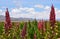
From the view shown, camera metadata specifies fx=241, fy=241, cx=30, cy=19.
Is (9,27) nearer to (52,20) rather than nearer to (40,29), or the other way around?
(52,20)

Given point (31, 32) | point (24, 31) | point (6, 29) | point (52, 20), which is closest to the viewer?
point (24, 31)

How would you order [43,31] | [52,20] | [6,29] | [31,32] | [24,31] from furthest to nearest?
[31,32] < [43,31] < [6,29] < [52,20] < [24,31]

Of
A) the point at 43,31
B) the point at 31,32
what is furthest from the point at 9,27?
the point at 31,32

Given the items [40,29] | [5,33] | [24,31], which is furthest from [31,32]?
[24,31]

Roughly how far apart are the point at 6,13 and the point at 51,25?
1884mm

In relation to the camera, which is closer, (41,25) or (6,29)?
(6,29)

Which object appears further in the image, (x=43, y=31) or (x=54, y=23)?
(x=43, y=31)

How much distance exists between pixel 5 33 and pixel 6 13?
0.97m

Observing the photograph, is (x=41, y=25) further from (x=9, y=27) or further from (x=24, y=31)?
(x=24, y=31)

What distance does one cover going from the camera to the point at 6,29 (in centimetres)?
1003

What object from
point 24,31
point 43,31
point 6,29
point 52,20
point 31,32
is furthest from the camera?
point 31,32

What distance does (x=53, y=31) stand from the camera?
32.2 ft

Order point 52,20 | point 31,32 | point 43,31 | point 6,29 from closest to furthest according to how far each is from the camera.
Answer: point 52,20, point 6,29, point 43,31, point 31,32

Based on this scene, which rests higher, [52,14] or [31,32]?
[52,14]
